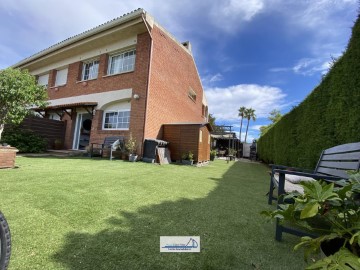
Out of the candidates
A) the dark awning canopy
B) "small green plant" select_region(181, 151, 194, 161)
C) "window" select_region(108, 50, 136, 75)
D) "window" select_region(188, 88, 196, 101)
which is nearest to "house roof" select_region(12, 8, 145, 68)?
"window" select_region(108, 50, 136, 75)

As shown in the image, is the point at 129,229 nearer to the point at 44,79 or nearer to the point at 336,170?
the point at 336,170

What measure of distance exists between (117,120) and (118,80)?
219 centimetres

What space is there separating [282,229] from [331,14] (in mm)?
7064

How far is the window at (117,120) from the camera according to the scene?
10.2 metres

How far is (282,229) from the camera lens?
201cm

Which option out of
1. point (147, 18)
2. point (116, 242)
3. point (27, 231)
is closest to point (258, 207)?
point (116, 242)

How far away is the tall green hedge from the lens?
12.1ft

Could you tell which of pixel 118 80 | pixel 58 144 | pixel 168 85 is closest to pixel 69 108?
pixel 58 144

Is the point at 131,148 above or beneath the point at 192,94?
beneath

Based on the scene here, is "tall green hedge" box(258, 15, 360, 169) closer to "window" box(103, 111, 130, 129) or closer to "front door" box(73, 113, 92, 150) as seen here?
"window" box(103, 111, 130, 129)

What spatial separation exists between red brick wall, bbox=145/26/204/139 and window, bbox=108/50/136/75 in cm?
145

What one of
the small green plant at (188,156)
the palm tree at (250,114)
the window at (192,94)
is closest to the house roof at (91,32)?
the small green plant at (188,156)

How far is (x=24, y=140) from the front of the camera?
963cm

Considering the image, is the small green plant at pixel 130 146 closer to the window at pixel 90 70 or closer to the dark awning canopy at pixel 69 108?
the dark awning canopy at pixel 69 108
